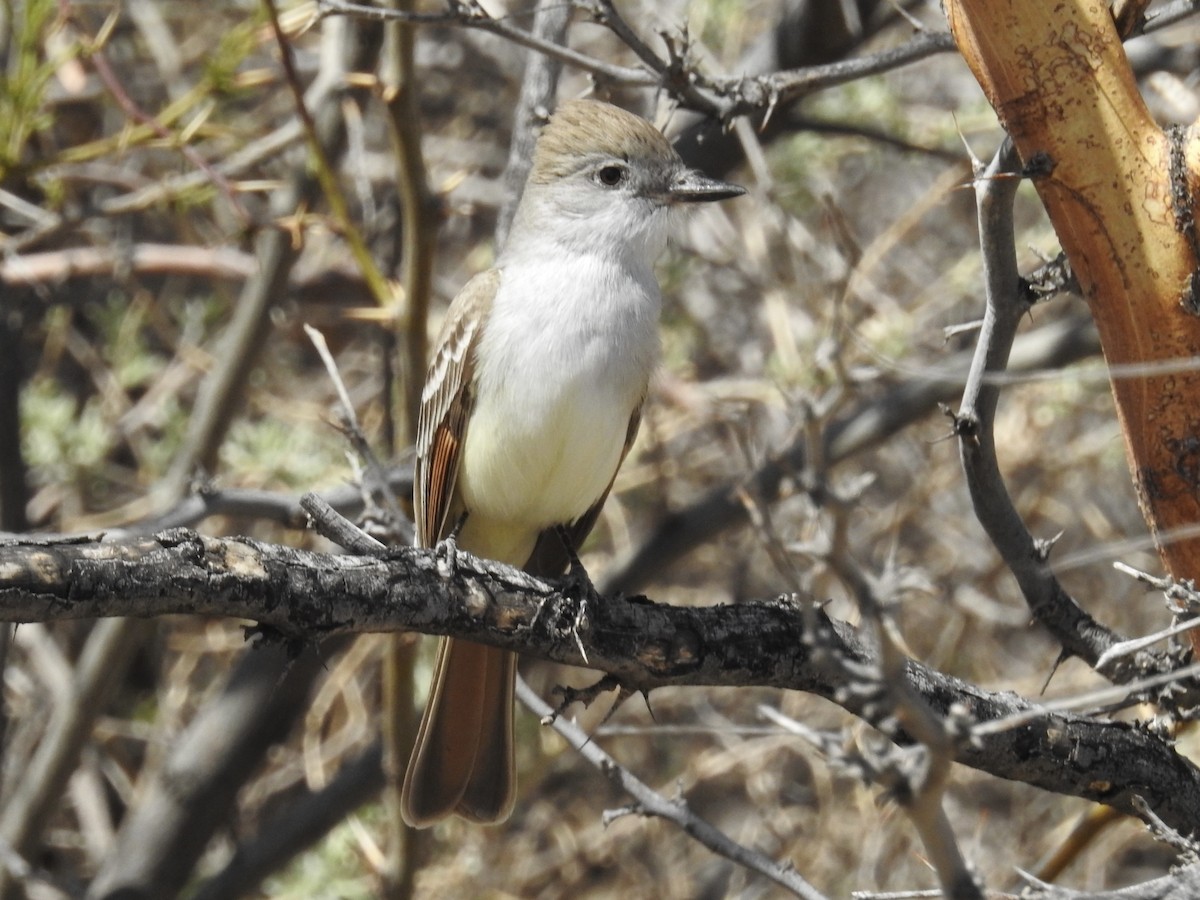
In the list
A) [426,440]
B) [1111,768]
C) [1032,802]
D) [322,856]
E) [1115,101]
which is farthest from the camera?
[1032,802]

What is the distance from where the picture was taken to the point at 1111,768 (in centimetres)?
257

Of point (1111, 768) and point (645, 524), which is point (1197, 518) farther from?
point (645, 524)

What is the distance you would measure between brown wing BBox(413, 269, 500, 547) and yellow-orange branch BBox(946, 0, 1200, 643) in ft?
5.11

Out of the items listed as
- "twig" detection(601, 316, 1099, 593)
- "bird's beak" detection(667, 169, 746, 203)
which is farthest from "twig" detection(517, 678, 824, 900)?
"twig" detection(601, 316, 1099, 593)

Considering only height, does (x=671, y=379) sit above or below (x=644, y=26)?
below

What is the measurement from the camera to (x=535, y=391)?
11.3 ft

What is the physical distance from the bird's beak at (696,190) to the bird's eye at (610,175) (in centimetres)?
14

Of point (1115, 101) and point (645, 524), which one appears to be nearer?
point (1115, 101)

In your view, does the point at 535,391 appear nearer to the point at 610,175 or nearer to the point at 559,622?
the point at 610,175

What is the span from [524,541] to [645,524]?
230 cm

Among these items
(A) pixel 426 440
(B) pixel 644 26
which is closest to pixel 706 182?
(A) pixel 426 440

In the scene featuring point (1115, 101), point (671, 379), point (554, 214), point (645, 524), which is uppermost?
point (1115, 101)

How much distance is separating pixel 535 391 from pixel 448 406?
0.29m

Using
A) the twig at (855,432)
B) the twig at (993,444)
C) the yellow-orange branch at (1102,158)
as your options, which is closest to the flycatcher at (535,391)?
the twig at (855,432)
